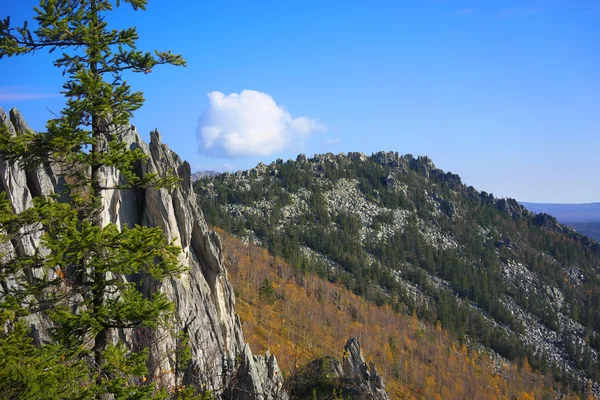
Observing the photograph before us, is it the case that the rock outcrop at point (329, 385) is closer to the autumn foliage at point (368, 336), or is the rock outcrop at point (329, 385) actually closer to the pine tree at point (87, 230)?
the pine tree at point (87, 230)

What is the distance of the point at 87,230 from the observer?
10.0 meters

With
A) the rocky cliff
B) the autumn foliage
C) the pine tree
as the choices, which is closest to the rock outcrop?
the rocky cliff

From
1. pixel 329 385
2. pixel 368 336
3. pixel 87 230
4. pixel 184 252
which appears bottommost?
pixel 368 336

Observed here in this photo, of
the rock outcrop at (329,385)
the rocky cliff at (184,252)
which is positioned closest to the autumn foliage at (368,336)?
the rocky cliff at (184,252)

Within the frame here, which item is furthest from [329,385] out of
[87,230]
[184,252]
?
[87,230]

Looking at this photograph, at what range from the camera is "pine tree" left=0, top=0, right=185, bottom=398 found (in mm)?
10125

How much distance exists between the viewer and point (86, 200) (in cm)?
1102

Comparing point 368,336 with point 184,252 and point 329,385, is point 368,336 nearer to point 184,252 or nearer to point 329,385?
point 184,252

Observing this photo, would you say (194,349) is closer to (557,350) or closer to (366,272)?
(366,272)

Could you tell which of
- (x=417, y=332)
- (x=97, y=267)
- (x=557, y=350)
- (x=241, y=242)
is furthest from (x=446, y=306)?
(x=97, y=267)

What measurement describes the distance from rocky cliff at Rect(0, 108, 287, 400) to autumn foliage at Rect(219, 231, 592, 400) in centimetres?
4465

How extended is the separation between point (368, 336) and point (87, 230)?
4932 inches

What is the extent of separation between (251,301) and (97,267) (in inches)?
4303

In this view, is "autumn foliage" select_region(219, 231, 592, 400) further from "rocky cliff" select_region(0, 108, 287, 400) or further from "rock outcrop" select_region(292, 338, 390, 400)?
"rock outcrop" select_region(292, 338, 390, 400)
